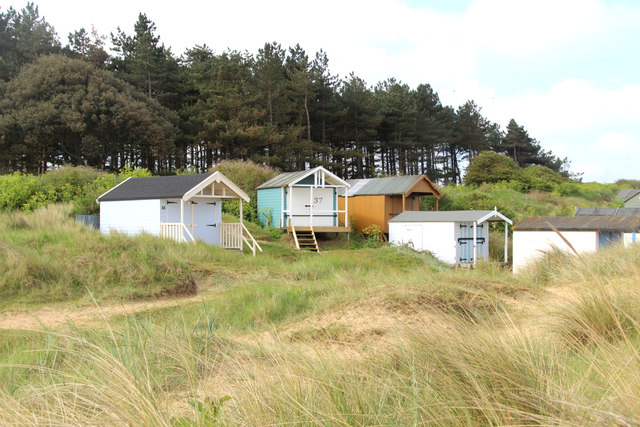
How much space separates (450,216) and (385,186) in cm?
643

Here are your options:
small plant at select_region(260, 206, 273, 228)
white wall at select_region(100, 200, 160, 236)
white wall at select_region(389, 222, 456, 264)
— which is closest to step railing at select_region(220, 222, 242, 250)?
white wall at select_region(100, 200, 160, 236)

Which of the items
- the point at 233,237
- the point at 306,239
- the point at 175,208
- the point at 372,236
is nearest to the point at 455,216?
the point at 372,236

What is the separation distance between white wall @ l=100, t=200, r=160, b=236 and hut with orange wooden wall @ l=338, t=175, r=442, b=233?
12.4m

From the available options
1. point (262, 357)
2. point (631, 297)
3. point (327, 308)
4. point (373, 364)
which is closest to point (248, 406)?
point (373, 364)

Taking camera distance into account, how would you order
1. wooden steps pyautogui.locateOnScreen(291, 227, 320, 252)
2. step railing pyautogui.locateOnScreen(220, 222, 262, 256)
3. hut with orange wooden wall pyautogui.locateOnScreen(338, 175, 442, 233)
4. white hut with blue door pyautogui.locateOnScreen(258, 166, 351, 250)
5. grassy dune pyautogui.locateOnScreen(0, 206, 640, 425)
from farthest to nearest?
hut with orange wooden wall pyautogui.locateOnScreen(338, 175, 442, 233)
white hut with blue door pyautogui.locateOnScreen(258, 166, 351, 250)
wooden steps pyautogui.locateOnScreen(291, 227, 320, 252)
step railing pyautogui.locateOnScreen(220, 222, 262, 256)
grassy dune pyautogui.locateOnScreen(0, 206, 640, 425)

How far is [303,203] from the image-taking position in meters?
28.8

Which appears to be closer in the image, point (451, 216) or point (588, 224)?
point (588, 224)

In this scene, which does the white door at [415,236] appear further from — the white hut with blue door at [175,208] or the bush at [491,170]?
the bush at [491,170]

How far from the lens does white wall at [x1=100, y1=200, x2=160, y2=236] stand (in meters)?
21.5

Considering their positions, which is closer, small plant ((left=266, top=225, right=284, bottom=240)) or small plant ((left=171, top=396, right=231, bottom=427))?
small plant ((left=171, top=396, right=231, bottom=427))

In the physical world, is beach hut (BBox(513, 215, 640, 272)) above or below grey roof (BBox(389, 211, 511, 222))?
below

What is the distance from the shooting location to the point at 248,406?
10.9 feet

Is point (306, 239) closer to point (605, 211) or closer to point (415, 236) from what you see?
point (415, 236)

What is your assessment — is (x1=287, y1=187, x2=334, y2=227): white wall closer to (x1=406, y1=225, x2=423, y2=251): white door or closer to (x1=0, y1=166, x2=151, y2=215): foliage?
(x1=406, y1=225, x2=423, y2=251): white door
